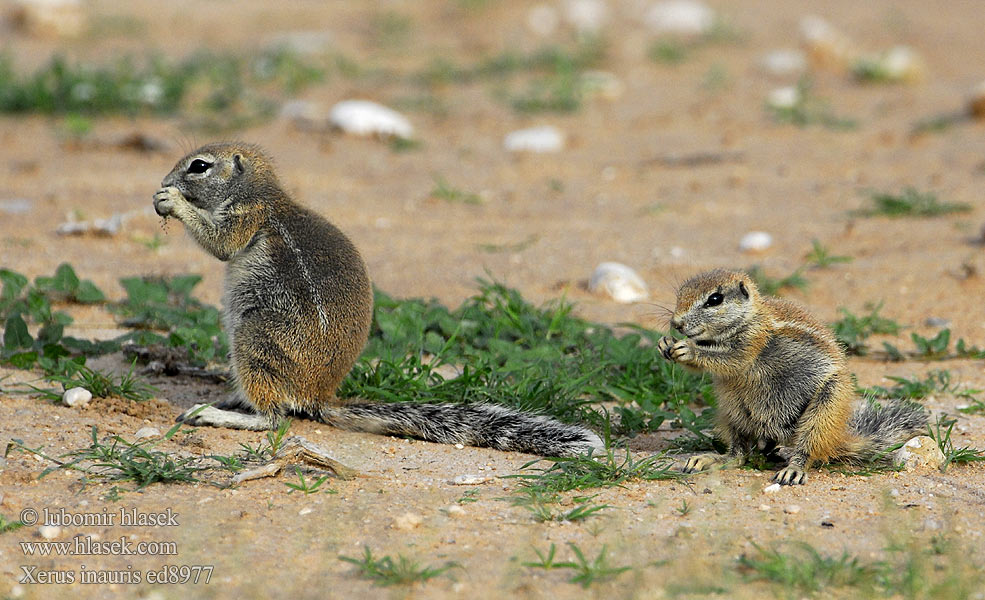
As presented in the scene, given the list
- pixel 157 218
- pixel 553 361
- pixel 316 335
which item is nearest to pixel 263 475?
pixel 316 335

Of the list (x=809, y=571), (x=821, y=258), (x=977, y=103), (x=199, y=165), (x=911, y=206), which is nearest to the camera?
(x=809, y=571)

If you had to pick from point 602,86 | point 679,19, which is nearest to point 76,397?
point 602,86

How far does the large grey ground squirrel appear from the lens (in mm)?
4809

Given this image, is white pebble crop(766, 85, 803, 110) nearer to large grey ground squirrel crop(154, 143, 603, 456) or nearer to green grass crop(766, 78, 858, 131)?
green grass crop(766, 78, 858, 131)

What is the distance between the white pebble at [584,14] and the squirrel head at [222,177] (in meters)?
10.1

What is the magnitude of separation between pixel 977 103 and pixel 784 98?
1.93 meters

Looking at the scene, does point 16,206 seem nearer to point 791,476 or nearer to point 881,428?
point 791,476

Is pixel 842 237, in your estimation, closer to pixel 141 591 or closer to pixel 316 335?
pixel 316 335

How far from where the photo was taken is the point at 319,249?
502 centimetres

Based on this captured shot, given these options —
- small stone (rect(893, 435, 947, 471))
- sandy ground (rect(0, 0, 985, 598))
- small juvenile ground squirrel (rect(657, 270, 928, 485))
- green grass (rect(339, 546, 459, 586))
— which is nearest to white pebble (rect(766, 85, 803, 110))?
sandy ground (rect(0, 0, 985, 598))

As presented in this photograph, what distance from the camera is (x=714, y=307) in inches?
179

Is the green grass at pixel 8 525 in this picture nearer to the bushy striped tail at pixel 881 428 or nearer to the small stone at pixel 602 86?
the bushy striped tail at pixel 881 428

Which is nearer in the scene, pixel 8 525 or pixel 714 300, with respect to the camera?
pixel 8 525

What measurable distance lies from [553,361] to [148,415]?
78.9 inches
